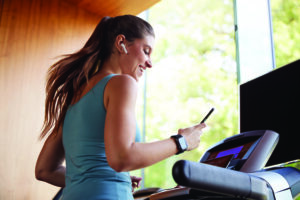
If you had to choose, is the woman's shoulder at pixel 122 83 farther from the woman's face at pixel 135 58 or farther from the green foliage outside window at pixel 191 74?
the green foliage outside window at pixel 191 74

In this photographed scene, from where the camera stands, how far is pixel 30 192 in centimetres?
255

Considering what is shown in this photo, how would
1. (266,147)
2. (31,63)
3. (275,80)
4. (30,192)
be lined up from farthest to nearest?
(31,63) < (30,192) < (275,80) < (266,147)

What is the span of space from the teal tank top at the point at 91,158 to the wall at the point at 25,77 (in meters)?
1.69

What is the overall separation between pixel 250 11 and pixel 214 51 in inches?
174

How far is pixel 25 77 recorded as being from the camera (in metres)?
2.73

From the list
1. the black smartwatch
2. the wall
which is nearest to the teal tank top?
the black smartwatch

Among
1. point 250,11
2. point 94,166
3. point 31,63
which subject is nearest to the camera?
point 94,166

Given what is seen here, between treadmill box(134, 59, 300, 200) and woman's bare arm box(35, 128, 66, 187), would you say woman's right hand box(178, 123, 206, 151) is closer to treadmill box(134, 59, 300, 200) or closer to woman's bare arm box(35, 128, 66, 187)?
treadmill box(134, 59, 300, 200)

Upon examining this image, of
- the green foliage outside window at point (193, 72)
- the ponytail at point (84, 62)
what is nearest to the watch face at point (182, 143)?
the ponytail at point (84, 62)

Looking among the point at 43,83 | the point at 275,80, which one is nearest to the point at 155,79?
the point at 43,83

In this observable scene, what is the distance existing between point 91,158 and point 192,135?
308 mm

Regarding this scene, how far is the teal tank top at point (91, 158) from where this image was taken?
91 centimetres

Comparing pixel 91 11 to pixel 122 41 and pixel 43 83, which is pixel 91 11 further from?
pixel 122 41

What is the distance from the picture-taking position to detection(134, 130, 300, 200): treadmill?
69 cm
